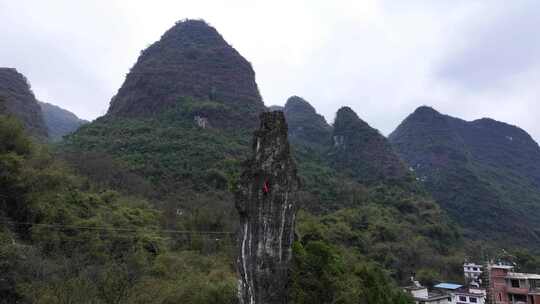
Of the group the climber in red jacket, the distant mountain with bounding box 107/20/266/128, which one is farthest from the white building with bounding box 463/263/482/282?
the climber in red jacket

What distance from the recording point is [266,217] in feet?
20.5

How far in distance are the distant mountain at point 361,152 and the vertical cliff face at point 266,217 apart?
36284 millimetres

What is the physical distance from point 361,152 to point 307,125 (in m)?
14.2

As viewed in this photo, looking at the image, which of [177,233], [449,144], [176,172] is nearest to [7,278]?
[177,233]

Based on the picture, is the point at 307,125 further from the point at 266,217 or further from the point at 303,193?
the point at 266,217

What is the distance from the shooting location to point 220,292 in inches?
408

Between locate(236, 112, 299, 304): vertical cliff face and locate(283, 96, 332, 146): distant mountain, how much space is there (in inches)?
1820

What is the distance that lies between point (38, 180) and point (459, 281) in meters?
23.9

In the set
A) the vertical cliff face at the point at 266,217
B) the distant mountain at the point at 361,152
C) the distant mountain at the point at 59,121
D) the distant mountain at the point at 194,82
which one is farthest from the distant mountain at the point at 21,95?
the vertical cliff face at the point at 266,217

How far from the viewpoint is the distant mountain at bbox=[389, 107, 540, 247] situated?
43.0m

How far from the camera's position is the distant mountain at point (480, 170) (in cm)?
4303

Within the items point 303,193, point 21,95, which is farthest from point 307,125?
point 21,95

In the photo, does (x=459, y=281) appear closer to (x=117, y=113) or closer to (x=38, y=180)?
(x=38, y=180)

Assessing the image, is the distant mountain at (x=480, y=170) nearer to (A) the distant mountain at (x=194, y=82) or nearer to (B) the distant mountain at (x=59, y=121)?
(A) the distant mountain at (x=194, y=82)
